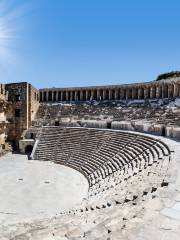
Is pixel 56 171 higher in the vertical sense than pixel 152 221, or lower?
lower

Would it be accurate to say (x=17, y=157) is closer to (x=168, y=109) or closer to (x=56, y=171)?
(x=56, y=171)

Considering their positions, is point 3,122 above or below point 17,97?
below

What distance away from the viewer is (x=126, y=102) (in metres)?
38.1

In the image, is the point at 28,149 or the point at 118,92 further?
the point at 118,92

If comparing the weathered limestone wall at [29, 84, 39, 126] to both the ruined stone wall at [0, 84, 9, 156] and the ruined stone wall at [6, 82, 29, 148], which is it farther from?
the ruined stone wall at [0, 84, 9, 156]

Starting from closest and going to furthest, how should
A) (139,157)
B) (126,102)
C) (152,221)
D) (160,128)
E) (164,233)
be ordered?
(164,233), (152,221), (139,157), (160,128), (126,102)

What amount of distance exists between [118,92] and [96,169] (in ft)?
61.5

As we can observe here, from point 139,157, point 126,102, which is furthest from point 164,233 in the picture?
point 126,102

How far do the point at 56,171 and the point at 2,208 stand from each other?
9085 mm

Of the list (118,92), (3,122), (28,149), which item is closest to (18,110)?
(3,122)

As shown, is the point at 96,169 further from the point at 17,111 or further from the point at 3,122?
the point at 17,111

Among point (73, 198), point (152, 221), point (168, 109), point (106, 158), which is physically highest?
point (168, 109)

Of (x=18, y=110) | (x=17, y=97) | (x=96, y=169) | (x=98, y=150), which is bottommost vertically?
(x=96, y=169)

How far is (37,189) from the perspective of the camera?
20.0 metres
